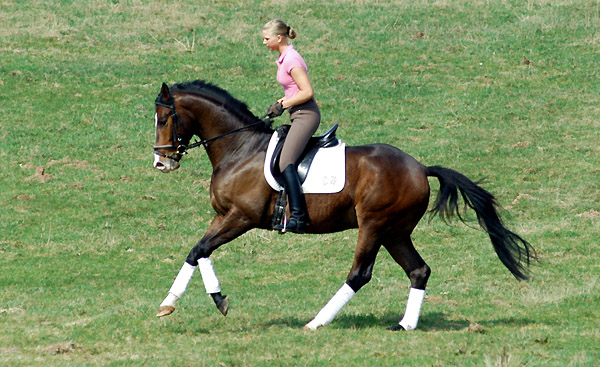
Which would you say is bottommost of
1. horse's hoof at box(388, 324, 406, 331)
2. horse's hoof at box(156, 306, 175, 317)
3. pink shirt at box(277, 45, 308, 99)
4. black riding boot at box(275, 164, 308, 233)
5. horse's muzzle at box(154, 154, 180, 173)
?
horse's hoof at box(388, 324, 406, 331)

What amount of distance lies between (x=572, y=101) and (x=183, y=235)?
12.8 meters

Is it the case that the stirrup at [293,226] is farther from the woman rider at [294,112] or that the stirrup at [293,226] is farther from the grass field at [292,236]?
the grass field at [292,236]

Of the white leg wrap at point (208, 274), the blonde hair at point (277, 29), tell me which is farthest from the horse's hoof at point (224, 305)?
the blonde hair at point (277, 29)

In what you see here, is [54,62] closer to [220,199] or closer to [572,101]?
[572,101]

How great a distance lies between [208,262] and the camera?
35.1ft

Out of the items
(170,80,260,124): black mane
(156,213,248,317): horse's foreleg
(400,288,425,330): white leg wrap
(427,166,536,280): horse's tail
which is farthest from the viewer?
(170,80,260,124): black mane

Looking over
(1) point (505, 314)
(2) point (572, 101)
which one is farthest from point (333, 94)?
(1) point (505, 314)

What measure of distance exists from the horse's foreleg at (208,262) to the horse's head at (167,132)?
1.00 metres

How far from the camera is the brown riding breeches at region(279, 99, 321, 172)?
35.1 feet

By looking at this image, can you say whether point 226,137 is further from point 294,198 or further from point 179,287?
point 179,287

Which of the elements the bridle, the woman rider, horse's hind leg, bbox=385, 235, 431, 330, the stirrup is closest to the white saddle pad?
the woman rider

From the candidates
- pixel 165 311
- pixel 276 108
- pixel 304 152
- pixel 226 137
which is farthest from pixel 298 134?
pixel 165 311

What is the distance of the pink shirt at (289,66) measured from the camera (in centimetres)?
1061

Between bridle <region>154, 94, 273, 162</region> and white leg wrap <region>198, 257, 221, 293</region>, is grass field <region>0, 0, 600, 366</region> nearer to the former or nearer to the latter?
white leg wrap <region>198, 257, 221, 293</region>
